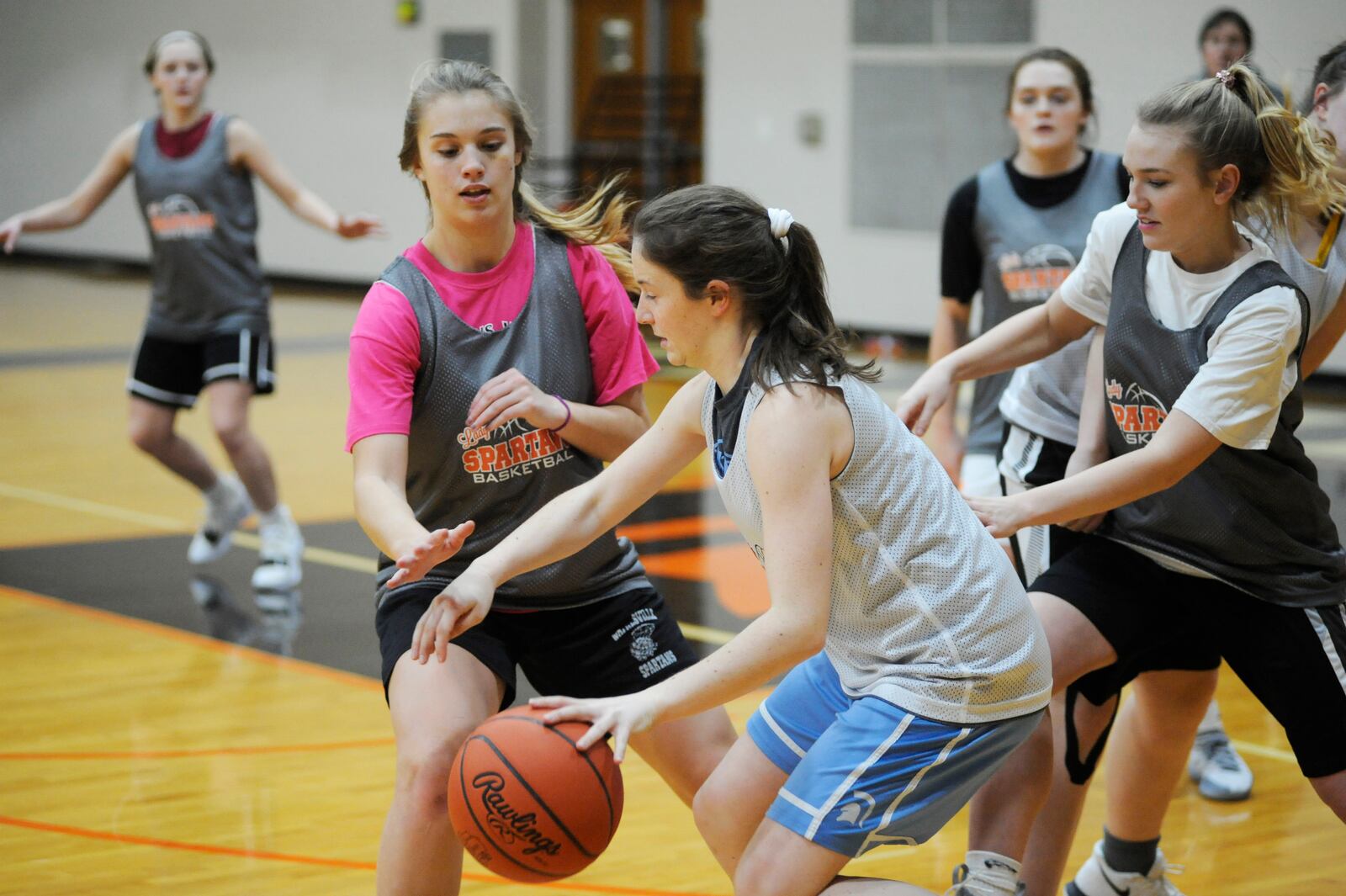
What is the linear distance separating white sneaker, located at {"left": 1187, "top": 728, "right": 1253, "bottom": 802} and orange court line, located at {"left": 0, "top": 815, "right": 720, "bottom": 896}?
1503 mm

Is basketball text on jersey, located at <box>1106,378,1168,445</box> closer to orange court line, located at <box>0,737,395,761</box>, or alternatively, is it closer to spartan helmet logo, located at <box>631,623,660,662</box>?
spartan helmet logo, located at <box>631,623,660,662</box>

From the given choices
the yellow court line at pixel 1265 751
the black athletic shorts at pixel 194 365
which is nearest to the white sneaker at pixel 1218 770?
the yellow court line at pixel 1265 751

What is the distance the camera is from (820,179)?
15.4 metres

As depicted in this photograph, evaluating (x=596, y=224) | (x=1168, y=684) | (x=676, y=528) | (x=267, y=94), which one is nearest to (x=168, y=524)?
(x=676, y=528)

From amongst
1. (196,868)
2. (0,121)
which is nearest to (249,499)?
(196,868)

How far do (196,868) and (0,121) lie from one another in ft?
68.5

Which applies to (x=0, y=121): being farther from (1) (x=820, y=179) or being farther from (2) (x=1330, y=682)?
(2) (x=1330, y=682)

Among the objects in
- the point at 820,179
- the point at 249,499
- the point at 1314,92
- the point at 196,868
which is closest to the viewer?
the point at 1314,92

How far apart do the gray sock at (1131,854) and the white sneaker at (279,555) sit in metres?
4.00

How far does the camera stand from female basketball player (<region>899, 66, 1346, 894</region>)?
3.22 metres

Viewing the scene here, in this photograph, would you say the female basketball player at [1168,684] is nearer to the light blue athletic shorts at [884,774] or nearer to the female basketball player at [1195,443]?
the female basketball player at [1195,443]

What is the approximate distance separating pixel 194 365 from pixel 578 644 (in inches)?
162

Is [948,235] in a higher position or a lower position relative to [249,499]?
higher

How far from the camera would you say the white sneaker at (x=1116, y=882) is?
3898 millimetres
